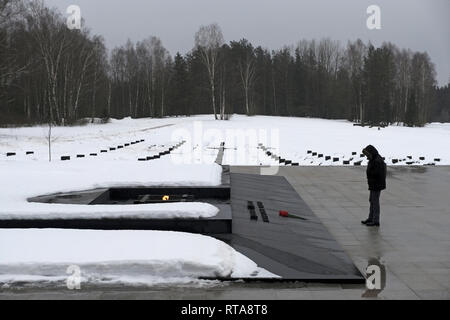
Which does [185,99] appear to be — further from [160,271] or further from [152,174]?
[160,271]

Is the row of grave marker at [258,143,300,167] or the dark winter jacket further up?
the dark winter jacket

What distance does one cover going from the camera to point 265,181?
37.9 feet

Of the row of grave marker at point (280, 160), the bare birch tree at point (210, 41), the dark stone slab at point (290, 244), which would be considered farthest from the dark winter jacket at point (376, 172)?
the bare birch tree at point (210, 41)

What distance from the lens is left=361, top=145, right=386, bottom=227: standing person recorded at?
24.0ft

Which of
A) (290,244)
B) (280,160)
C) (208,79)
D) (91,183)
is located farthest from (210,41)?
(290,244)

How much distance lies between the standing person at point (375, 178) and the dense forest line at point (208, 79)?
29279 millimetres

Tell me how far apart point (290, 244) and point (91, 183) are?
4.51 metres

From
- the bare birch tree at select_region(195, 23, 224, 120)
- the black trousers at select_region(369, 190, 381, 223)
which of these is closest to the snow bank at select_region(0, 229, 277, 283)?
the black trousers at select_region(369, 190, 381, 223)

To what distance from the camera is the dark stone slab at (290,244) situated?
490 centimetres

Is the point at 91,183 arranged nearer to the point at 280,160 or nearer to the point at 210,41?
the point at 280,160

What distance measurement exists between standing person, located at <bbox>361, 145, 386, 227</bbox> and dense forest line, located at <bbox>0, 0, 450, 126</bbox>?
96.1ft

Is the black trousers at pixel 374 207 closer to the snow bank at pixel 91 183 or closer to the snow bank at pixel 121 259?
the snow bank at pixel 91 183

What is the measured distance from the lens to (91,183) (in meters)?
8.62

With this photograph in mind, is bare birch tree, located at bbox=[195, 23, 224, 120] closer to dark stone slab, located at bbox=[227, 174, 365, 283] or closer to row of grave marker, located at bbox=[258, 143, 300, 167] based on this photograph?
row of grave marker, located at bbox=[258, 143, 300, 167]
